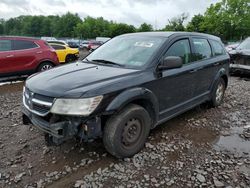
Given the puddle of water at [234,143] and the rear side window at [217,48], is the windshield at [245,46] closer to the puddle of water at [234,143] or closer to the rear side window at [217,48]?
the rear side window at [217,48]

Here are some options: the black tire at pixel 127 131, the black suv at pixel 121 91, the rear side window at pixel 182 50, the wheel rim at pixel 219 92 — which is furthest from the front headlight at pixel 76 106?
the wheel rim at pixel 219 92

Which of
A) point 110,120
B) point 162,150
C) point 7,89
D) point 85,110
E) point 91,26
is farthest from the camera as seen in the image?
point 91,26

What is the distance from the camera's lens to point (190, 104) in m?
4.78

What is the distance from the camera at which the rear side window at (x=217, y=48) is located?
5.62 metres

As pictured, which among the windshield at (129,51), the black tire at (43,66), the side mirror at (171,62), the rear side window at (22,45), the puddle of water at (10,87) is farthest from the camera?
the black tire at (43,66)

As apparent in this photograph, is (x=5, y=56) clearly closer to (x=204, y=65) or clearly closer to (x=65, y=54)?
(x=65, y=54)

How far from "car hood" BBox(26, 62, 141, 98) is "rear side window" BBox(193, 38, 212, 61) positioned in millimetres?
1769

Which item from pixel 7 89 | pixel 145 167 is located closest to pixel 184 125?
pixel 145 167

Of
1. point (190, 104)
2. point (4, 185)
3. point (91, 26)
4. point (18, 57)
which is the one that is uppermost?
point (91, 26)

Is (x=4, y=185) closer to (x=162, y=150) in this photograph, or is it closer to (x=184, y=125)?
(x=162, y=150)

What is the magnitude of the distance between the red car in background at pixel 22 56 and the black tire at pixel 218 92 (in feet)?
20.3

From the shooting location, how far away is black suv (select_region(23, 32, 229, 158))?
310 cm

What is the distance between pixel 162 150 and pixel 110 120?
3.55 ft

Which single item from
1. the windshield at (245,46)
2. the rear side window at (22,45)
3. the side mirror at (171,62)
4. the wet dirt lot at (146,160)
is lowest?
the wet dirt lot at (146,160)
